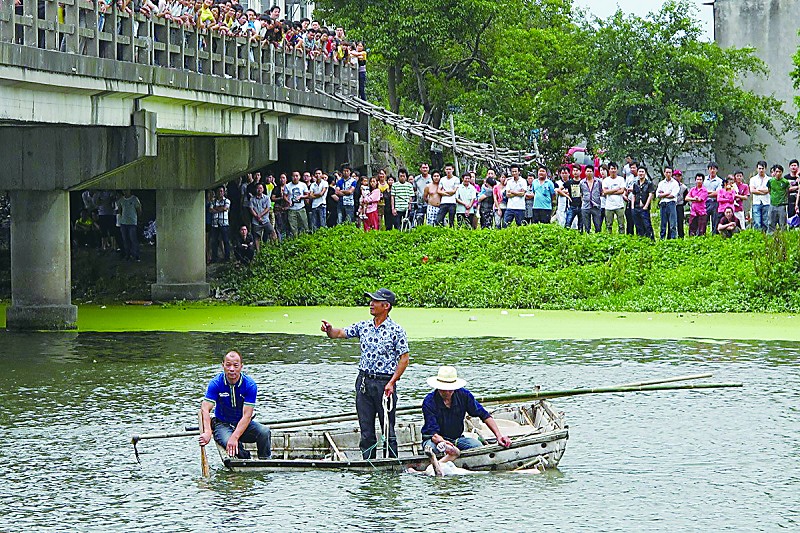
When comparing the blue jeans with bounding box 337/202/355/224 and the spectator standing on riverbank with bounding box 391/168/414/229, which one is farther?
the blue jeans with bounding box 337/202/355/224

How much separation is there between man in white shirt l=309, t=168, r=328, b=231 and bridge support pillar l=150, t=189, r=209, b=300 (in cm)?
347

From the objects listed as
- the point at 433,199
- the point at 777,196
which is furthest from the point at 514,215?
the point at 777,196

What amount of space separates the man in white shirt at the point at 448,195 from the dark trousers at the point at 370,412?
2143 centimetres

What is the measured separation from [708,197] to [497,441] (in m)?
19.9

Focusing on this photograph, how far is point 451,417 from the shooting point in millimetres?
14898

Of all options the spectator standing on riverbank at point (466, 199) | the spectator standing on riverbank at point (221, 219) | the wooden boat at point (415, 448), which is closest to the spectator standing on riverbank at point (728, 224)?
the spectator standing on riverbank at point (466, 199)

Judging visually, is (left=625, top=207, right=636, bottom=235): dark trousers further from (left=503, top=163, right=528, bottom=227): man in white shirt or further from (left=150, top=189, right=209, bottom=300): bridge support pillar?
(left=150, top=189, right=209, bottom=300): bridge support pillar

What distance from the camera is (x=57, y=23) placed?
76.1 feet

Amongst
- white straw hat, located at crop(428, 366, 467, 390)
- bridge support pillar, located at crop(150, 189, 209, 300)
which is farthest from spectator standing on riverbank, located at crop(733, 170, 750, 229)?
white straw hat, located at crop(428, 366, 467, 390)

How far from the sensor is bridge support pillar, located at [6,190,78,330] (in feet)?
90.6

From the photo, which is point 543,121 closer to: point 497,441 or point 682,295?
point 682,295

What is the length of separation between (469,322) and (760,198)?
8345mm

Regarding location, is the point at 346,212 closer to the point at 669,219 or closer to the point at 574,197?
the point at 574,197

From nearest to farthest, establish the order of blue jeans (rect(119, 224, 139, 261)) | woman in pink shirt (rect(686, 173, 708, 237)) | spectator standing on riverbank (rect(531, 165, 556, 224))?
woman in pink shirt (rect(686, 173, 708, 237)) → spectator standing on riverbank (rect(531, 165, 556, 224)) → blue jeans (rect(119, 224, 139, 261))
